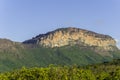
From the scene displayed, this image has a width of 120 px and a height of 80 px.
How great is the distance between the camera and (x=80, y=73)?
429ft

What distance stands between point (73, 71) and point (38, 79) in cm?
1483

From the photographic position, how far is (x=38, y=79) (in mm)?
114312

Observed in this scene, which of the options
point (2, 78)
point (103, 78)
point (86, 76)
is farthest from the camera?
point (103, 78)

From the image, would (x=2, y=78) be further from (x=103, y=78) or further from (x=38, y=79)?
(x=103, y=78)

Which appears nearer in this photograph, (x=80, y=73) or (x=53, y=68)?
(x=53, y=68)

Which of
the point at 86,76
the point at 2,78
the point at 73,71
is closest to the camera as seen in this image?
the point at 2,78

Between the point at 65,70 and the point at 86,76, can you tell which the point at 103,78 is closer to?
the point at 86,76

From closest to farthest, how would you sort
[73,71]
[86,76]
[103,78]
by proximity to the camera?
[73,71] < [86,76] < [103,78]

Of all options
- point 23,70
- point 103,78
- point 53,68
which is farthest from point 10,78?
point 103,78

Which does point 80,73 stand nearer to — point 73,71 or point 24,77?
point 73,71

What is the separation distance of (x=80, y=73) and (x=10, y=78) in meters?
24.9

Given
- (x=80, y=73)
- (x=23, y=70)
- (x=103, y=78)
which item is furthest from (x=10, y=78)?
(x=103, y=78)

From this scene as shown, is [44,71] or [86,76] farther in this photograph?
[86,76]

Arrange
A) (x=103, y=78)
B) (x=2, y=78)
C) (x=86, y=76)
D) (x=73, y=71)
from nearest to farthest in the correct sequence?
(x=2, y=78) → (x=73, y=71) → (x=86, y=76) → (x=103, y=78)
